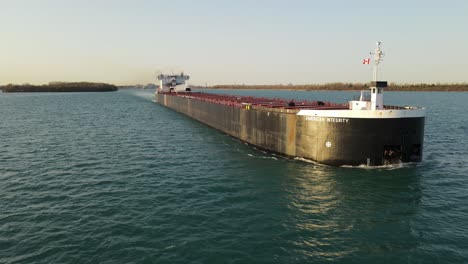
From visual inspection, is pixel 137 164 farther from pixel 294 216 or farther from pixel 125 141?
pixel 294 216

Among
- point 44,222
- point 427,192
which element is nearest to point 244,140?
point 427,192

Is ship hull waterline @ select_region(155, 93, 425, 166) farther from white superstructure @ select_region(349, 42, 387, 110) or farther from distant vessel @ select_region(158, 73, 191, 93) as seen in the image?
distant vessel @ select_region(158, 73, 191, 93)

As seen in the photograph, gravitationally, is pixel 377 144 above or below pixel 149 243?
above

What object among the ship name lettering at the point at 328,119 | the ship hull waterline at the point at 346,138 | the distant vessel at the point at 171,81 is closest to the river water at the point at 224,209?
the ship hull waterline at the point at 346,138

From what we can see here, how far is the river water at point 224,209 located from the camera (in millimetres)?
13141

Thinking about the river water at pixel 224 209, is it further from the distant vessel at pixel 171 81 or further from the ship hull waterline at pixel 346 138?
the distant vessel at pixel 171 81

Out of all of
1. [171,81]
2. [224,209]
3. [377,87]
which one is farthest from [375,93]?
[171,81]

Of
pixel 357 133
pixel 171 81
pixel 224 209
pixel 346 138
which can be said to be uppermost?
pixel 171 81

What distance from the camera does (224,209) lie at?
56.9 ft

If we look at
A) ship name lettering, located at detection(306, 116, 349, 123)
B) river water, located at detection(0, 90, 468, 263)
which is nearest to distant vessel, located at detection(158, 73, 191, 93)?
river water, located at detection(0, 90, 468, 263)

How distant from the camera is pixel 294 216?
1662cm

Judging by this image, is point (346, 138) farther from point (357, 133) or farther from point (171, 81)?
point (171, 81)

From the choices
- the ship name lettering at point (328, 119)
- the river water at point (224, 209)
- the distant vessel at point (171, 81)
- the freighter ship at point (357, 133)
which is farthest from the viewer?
the distant vessel at point (171, 81)

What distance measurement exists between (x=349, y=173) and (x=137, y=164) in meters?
16.7
